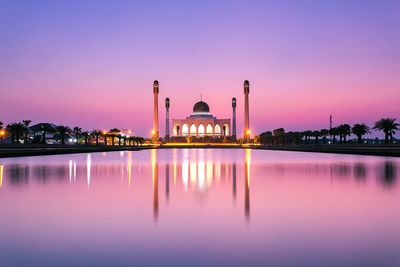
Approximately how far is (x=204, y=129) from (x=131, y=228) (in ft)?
371

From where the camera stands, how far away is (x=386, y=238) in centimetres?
655

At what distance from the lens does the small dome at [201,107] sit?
399 feet

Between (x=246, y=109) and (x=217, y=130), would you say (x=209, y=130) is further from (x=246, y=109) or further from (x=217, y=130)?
(x=246, y=109)

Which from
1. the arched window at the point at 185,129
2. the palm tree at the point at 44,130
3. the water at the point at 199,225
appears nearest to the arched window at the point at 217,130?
the arched window at the point at 185,129

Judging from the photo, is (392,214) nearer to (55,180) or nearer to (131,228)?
(131,228)

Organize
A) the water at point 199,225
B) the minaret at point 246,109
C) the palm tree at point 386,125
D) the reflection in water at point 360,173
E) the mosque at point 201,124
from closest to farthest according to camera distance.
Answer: the water at point 199,225
the reflection in water at point 360,173
the palm tree at point 386,125
the minaret at point 246,109
the mosque at point 201,124

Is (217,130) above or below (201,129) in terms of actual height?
below

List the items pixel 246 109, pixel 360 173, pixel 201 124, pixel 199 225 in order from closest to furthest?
pixel 199 225
pixel 360 173
pixel 246 109
pixel 201 124

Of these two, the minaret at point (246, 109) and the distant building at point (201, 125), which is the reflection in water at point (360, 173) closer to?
the minaret at point (246, 109)

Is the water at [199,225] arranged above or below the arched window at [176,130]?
below

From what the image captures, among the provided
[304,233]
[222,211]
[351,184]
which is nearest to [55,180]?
[222,211]

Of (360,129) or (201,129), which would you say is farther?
(201,129)

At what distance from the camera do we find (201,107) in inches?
4798

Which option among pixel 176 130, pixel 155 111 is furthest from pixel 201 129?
pixel 155 111
